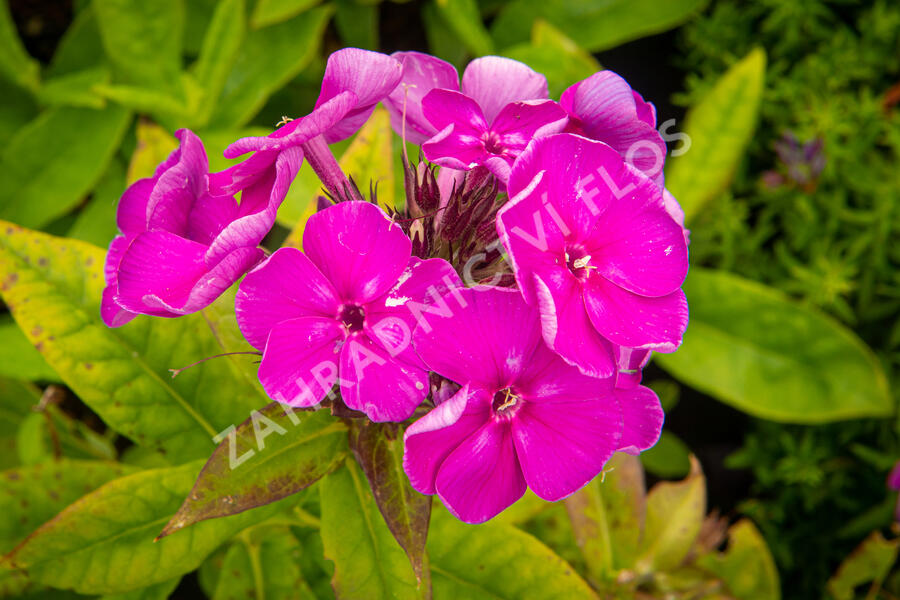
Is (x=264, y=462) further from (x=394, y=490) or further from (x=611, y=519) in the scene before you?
(x=611, y=519)

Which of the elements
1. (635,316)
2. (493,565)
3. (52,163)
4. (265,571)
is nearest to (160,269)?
(635,316)

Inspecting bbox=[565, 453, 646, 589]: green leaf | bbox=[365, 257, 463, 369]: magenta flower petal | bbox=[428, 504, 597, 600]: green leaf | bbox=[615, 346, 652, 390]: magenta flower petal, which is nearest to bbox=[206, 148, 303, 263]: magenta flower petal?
bbox=[365, 257, 463, 369]: magenta flower petal

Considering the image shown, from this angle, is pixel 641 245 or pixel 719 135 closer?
pixel 641 245

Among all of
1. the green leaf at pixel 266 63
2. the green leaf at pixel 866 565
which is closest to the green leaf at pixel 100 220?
the green leaf at pixel 266 63

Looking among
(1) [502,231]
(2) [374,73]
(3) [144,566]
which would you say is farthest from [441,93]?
(3) [144,566]

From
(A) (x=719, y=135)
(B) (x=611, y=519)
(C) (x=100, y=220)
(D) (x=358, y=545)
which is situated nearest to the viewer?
(D) (x=358, y=545)

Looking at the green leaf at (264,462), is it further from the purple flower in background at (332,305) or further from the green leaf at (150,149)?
the green leaf at (150,149)

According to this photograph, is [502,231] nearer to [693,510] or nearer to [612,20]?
[693,510]
